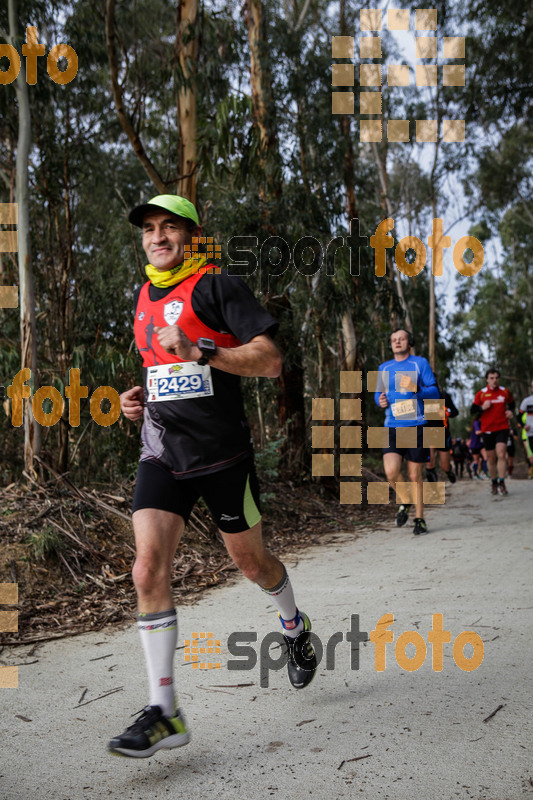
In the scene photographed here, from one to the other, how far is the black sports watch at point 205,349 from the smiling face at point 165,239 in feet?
1.79

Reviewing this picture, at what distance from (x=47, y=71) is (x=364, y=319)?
6.13 meters

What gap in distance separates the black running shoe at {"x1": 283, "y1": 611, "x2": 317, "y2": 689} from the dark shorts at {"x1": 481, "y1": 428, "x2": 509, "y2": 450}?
28.0 ft

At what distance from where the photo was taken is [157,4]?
46.5 feet

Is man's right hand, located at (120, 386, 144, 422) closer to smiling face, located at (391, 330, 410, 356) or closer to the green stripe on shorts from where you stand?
the green stripe on shorts

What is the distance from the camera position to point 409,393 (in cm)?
742

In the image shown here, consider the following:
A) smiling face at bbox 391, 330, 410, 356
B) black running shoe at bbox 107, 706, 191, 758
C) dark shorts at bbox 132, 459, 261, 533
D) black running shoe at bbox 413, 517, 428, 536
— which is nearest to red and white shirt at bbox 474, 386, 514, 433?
smiling face at bbox 391, 330, 410, 356

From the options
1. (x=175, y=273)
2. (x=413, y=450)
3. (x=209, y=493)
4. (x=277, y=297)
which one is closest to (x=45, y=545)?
(x=209, y=493)

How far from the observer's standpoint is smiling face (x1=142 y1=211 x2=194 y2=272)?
2.99 m

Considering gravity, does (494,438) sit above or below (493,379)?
below

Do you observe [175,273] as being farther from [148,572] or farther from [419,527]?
[419,527]

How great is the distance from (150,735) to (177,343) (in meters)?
1.33

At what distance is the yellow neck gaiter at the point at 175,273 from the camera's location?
2.96 metres

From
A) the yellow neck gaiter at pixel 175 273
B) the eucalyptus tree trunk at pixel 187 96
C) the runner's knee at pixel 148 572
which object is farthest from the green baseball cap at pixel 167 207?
the eucalyptus tree trunk at pixel 187 96

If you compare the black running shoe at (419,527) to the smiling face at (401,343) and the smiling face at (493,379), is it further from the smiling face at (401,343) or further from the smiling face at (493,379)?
the smiling face at (493,379)
